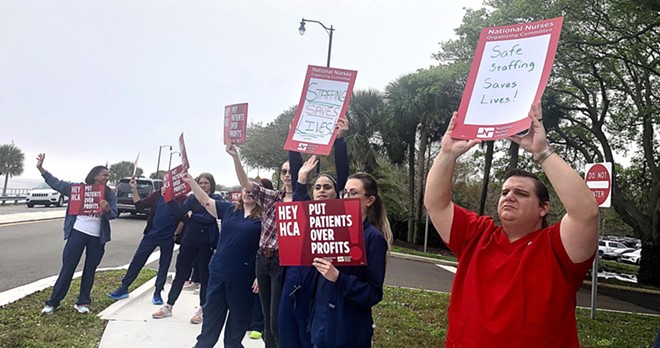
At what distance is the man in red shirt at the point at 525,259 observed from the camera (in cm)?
207

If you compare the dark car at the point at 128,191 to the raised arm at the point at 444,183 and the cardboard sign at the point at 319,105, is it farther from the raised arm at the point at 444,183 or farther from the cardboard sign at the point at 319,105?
the raised arm at the point at 444,183

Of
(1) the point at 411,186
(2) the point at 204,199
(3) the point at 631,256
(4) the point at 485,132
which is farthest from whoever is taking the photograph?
(3) the point at 631,256

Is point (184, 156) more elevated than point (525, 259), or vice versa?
point (184, 156)

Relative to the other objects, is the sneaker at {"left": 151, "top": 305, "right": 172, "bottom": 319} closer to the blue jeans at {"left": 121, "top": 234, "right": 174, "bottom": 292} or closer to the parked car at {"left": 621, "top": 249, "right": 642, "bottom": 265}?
the blue jeans at {"left": 121, "top": 234, "right": 174, "bottom": 292}

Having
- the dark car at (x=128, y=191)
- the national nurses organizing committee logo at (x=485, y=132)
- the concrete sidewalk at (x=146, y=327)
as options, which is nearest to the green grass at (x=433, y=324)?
the concrete sidewalk at (x=146, y=327)

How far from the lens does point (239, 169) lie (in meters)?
4.78

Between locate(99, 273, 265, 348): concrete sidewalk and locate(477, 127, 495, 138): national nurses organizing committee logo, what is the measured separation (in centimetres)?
397

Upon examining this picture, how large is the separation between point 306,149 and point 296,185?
0.34m

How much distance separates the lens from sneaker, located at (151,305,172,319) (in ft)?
19.8

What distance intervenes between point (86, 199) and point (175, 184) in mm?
1140

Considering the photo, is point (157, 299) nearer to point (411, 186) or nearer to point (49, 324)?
point (49, 324)

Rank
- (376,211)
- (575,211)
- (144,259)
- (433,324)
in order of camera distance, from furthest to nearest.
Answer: (144,259)
(433,324)
(376,211)
(575,211)

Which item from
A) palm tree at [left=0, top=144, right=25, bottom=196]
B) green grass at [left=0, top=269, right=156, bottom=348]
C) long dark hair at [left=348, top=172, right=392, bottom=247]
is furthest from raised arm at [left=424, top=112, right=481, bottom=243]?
palm tree at [left=0, top=144, right=25, bottom=196]

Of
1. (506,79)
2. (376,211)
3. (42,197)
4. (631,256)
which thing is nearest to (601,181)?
(376,211)
